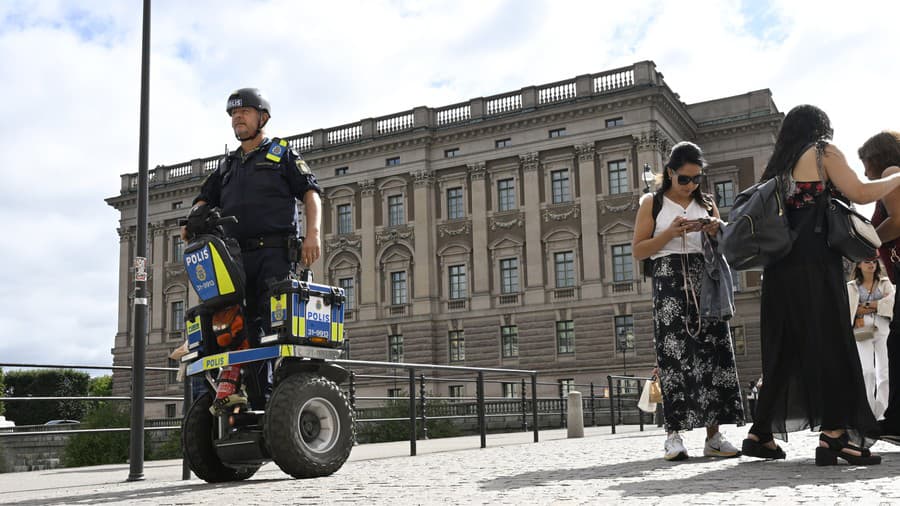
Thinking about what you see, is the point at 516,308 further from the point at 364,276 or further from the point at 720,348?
the point at 720,348

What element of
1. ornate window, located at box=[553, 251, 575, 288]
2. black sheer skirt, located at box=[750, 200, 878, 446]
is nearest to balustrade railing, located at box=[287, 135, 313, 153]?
ornate window, located at box=[553, 251, 575, 288]

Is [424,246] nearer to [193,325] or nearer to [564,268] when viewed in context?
[564,268]

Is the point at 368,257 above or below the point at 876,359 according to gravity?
above

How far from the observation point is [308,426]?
17.4 ft

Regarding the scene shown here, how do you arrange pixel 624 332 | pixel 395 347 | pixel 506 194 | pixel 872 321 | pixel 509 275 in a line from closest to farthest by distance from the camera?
pixel 872 321 → pixel 624 332 → pixel 509 275 → pixel 506 194 → pixel 395 347

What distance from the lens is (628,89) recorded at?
40188mm

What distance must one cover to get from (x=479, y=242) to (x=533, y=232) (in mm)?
2778

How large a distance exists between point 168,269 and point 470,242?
67.6 ft

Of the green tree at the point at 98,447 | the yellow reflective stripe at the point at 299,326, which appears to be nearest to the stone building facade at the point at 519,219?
the green tree at the point at 98,447

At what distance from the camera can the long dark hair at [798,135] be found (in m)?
5.06

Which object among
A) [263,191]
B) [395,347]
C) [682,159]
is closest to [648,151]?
[395,347]

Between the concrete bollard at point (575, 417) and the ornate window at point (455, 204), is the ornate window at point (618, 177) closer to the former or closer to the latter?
the ornate window at point (455, 204)

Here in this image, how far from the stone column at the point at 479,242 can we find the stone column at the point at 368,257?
17.9 ft

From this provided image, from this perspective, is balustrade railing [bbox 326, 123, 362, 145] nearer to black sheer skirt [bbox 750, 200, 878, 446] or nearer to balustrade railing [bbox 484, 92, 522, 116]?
balustrade railing [bbox 484, 92, 522, 116]
